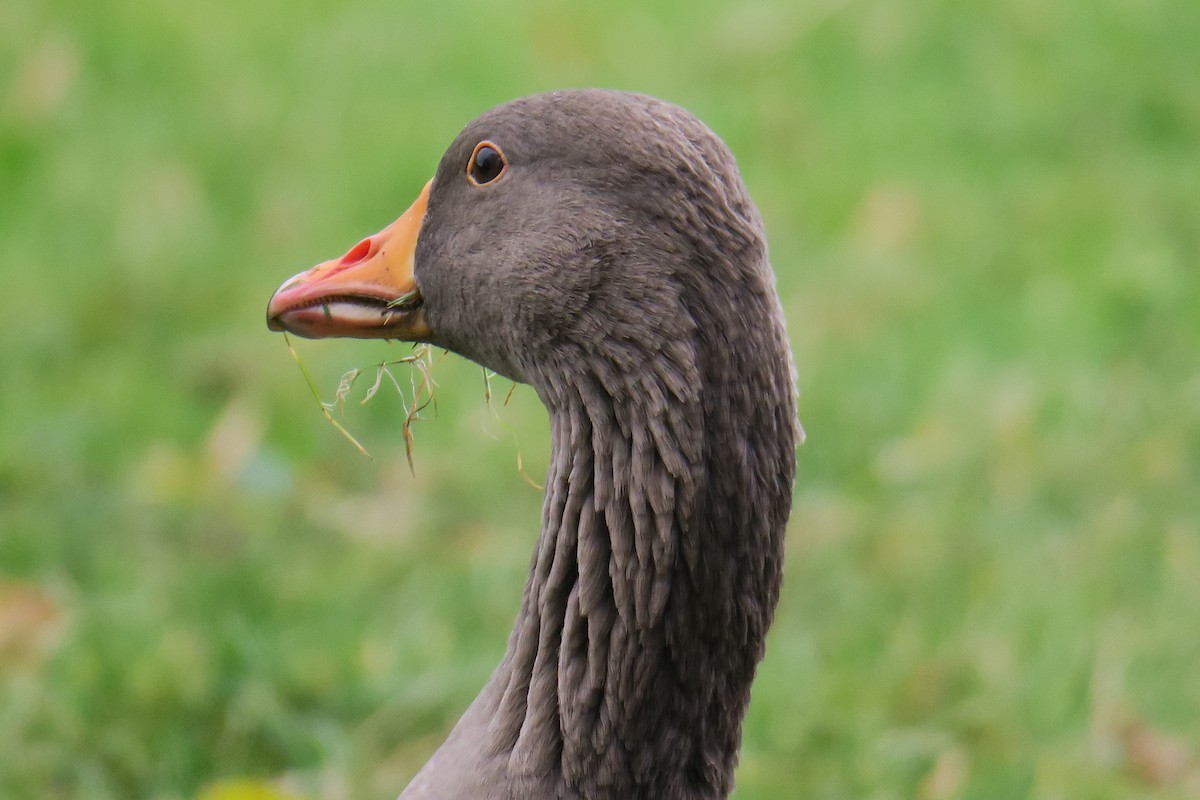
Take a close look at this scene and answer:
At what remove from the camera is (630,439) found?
93.4 inches

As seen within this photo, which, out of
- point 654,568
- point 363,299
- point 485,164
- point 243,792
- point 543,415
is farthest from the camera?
point 543,415

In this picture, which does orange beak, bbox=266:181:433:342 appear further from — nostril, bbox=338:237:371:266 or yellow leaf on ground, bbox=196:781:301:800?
yellow leaf on ground, bbox=196:781:301:800

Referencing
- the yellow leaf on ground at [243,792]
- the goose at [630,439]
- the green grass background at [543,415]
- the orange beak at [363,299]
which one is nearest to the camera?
the goose at [630,439]

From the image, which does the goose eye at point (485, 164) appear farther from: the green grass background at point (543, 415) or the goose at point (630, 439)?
the green grass background at point (543, 415)

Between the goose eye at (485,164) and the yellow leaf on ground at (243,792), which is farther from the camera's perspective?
the yellow leaf on ground at (243,792)

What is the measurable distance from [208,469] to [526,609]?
2592 millimetres

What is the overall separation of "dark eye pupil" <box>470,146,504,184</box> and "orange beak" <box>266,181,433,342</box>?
159mm

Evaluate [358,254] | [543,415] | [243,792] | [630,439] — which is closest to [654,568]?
[630,439]

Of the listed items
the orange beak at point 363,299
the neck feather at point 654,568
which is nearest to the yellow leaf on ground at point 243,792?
the neck feather at point 654,568

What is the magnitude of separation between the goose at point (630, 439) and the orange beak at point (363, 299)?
0.57 feet

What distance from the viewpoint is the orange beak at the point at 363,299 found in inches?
107

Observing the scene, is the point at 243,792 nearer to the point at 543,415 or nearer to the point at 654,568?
the point at 654,568

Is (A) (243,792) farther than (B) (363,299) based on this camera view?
Yes

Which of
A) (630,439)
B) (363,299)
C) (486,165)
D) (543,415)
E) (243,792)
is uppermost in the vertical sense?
(543,415)
